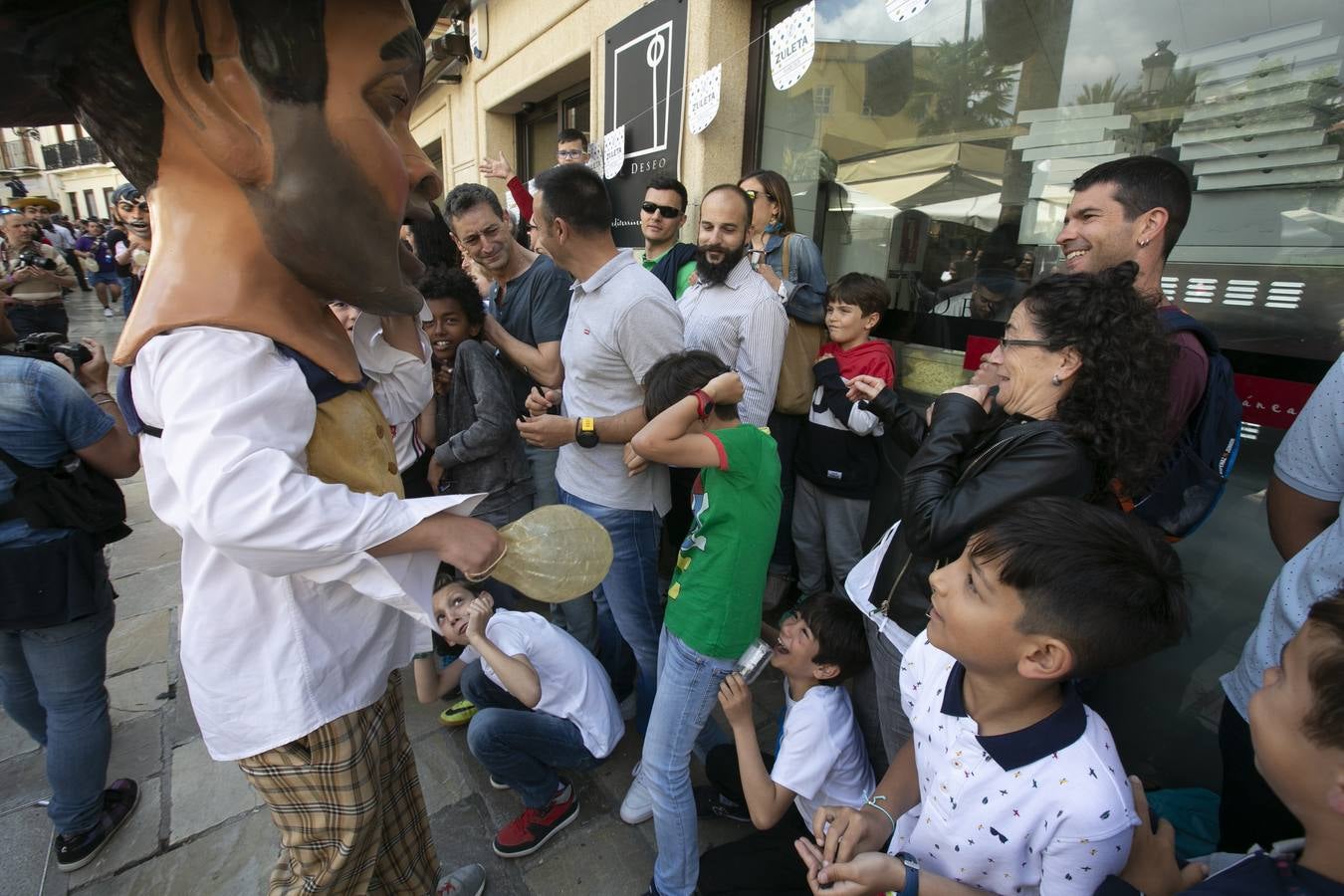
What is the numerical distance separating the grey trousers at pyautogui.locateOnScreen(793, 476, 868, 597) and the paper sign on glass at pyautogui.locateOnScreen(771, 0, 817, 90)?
2068mm

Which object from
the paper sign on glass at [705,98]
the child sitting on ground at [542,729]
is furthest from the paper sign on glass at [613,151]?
the child sitting on ground at [542,729]

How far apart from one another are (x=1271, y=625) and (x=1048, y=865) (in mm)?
864

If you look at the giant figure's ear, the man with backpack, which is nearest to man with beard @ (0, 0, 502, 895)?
the giant figure's ear

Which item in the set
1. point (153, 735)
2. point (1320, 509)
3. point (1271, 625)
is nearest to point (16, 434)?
point (153, 735)

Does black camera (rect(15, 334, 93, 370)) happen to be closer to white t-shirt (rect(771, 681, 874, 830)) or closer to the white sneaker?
the white sneaker

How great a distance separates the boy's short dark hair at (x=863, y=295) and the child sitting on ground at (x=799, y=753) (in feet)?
5.02

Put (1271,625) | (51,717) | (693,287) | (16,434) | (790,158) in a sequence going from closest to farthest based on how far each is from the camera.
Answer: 1. (1271,625)
2. (16,434)
3. (51,717)
4. (693,287)
5. (790,158)

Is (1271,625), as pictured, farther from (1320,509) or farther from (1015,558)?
(1015,558)

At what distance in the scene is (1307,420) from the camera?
144 cm

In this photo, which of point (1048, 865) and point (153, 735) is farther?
point (153, 735)

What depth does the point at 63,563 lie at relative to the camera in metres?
Result: 1.80

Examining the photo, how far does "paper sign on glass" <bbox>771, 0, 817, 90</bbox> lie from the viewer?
3020mm

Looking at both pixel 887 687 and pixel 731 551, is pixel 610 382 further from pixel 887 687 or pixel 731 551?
pixel 887 687

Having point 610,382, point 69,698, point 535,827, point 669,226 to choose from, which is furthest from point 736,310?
point 69,698
